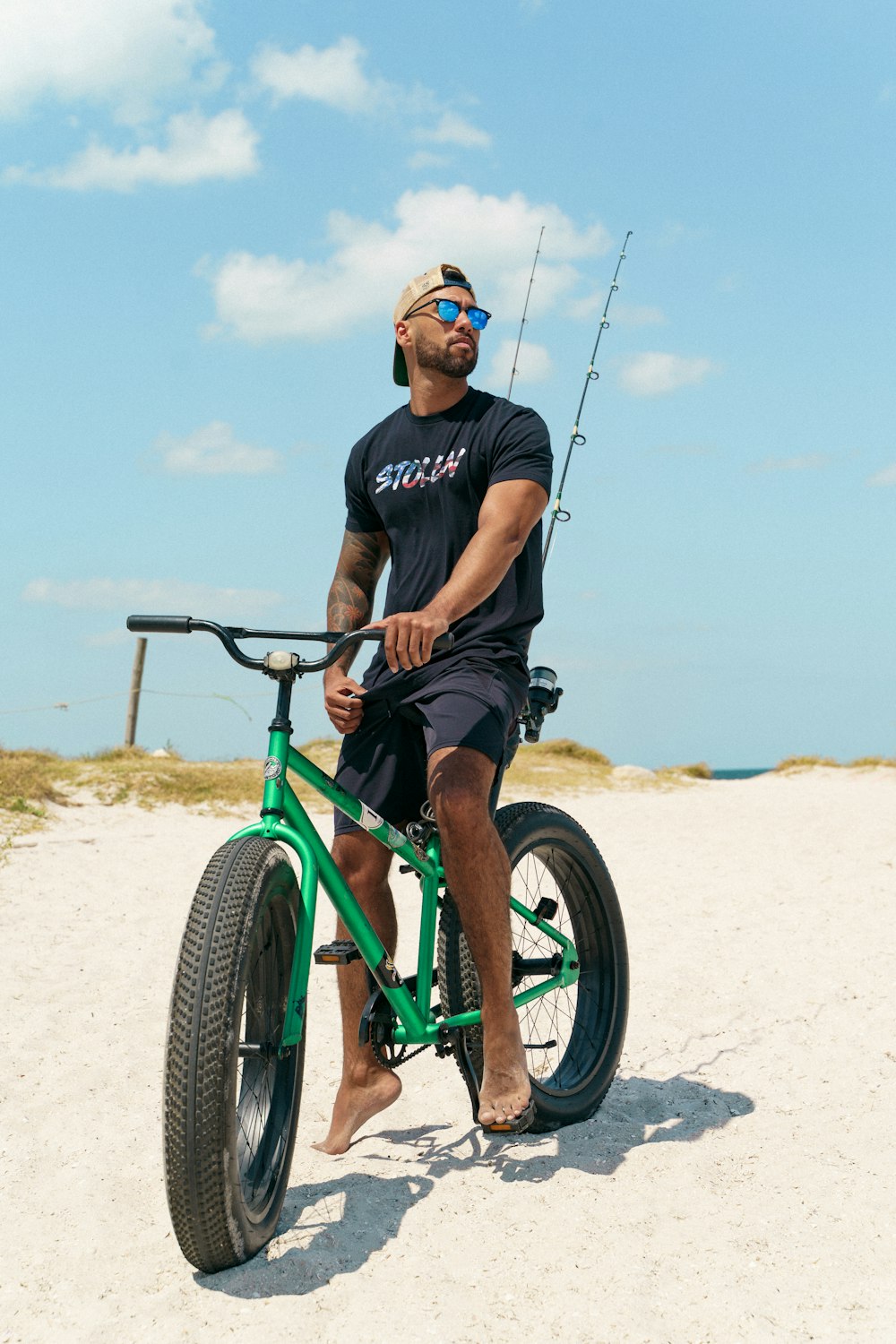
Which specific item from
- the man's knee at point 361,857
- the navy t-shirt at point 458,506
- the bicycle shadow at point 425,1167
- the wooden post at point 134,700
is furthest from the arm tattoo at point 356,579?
the wooden post at point 134,700

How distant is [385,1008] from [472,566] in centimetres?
132

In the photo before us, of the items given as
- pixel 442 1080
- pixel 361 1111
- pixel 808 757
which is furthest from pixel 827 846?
pixel 808 757

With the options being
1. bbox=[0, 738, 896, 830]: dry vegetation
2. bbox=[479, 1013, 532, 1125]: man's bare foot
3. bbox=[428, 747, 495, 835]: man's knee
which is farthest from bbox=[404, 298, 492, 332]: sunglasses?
bbox=[0, 738, 896, 830]: dry vegetation

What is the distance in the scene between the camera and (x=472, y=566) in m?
3.39

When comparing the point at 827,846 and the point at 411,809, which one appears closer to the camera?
the point at 411,809

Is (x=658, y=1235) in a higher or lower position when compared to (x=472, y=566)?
lower

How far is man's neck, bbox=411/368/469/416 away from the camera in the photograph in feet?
12.7

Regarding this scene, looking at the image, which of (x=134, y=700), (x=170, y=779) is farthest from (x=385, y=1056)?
(x=134, y=700)

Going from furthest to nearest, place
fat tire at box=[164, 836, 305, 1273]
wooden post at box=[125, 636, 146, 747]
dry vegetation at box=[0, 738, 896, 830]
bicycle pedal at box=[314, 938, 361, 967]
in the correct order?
wooden post at box=[125, 636, 146, 747], dry vegetation at box=[0, 738, 896, 830], bicycle pedal at box=[314, 938, 361, 967], fat tire at box=[164, 836, 305, 1273]

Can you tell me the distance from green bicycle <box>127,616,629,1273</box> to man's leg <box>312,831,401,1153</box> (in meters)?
0.14

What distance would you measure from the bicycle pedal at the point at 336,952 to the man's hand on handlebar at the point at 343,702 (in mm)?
682

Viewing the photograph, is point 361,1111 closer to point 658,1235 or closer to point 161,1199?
point 161,1199

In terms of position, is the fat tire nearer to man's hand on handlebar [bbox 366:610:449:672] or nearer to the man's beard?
man's hand on handlebar [bbox 366:610:449:672]

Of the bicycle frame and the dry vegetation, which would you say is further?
the dry vegetation
